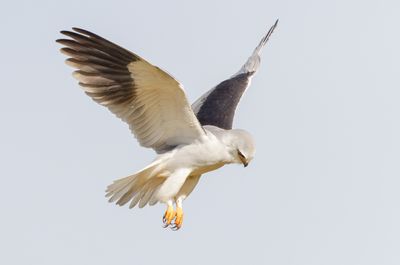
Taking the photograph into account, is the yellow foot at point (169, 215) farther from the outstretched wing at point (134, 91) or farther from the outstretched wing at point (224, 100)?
the outstretched wing at point (224, 100)

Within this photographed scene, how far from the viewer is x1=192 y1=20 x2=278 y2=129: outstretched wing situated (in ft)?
47.8

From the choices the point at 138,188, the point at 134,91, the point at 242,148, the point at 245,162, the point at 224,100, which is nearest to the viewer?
the point at 134,91

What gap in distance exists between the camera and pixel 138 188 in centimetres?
1316

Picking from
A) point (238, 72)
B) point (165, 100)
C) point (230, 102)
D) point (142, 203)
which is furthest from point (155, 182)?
point (238, 72)

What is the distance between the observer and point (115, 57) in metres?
12.5

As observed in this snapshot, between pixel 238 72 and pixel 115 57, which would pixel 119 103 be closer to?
pixel 115 57

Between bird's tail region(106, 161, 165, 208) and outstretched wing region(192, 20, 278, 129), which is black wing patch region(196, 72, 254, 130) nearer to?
outstretched wing region(192, 20, 278, 129)

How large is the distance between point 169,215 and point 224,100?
282cm

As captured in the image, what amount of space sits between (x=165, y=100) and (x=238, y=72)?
16.0 feet

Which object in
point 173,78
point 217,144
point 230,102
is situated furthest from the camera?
point 230,102

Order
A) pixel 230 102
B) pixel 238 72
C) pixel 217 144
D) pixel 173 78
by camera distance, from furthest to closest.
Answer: pixel 238 72
pixel 230 102
pixel 217 144
pixel 173 78

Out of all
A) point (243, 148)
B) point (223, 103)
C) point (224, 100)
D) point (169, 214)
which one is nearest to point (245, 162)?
point (243, 148)

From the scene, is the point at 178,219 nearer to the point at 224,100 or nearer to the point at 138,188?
the point at 138,188

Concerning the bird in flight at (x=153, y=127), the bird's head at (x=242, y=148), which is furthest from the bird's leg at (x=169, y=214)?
the bird's head at (x=242, y=148)
